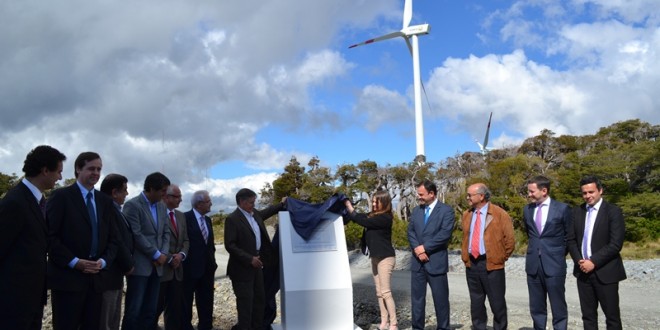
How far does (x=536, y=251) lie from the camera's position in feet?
20.2

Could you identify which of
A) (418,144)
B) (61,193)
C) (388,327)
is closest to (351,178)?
(418,144)

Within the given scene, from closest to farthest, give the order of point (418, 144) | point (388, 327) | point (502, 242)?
point (502, 242) → point (388, 327) → point (418, 144)

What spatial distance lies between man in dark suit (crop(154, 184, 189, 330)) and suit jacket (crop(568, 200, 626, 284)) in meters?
4.62

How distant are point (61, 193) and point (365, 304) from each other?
6073 mm

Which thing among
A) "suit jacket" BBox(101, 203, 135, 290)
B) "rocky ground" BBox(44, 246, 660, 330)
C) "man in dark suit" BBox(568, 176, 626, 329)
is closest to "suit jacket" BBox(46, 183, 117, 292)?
"suit jacket" BBox(101, 203, 135, 290)

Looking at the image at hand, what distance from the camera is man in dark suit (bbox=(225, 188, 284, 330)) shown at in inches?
263

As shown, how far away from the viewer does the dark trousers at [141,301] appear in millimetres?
5523

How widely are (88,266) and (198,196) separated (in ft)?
9.83

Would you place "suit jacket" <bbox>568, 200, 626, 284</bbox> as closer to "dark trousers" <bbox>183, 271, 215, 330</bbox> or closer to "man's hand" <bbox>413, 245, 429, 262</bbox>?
"man's hand" <bbox>413, 245, 429, 262</bbox>

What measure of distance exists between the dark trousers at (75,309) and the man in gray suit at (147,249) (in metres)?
1.08

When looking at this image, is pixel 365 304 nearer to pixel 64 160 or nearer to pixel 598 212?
pixel 598 212

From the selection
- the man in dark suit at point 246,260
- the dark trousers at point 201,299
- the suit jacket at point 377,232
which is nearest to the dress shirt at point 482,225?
the suit jacket at point 377,232

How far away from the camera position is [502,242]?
6258mm

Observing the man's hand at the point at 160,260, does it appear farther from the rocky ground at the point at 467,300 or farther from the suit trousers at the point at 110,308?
the rocky ground at the point at 467,300
